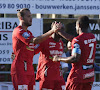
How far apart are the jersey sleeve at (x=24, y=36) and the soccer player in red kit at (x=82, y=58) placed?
2.18 feet

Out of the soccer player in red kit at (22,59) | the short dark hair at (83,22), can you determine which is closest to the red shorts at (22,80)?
the soccer player in red kit at (22,59)

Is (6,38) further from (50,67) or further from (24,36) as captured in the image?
(24,36)

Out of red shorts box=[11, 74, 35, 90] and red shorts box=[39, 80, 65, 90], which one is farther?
red shorts box=[39, 80, 65, 90]

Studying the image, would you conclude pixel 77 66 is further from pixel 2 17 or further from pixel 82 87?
pixel 2 17

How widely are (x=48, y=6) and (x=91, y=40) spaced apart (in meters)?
3.78

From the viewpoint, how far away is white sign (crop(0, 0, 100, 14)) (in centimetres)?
962

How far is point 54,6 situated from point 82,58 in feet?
12.7

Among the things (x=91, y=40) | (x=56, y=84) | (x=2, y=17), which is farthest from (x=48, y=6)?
(x=91, y=40)

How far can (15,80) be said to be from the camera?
674cm

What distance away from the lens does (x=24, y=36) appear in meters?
6.54

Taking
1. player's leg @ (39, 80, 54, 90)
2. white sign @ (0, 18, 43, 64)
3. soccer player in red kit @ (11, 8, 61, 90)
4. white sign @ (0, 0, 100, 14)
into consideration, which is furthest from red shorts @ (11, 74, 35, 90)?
white sign @ (0, 0, 100, 14)

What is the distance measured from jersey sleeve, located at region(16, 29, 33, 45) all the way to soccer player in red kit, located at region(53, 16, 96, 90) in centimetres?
67

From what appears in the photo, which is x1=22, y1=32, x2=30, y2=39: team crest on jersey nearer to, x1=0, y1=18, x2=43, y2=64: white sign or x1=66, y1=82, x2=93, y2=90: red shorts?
x1=66, y1=82, x2=93, y2=90: red shorts

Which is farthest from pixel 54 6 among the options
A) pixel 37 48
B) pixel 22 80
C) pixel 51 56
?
pixel 22 80
